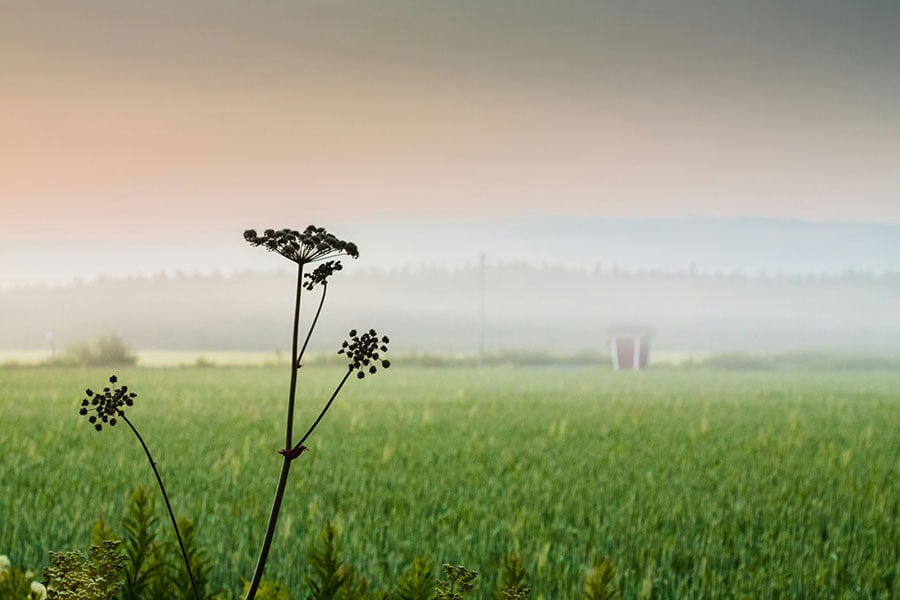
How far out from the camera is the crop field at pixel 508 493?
5.20 metres

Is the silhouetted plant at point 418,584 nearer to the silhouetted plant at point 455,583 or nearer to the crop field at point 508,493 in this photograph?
the silhouetted plant at point 455,583

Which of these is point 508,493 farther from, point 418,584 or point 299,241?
point 299,241

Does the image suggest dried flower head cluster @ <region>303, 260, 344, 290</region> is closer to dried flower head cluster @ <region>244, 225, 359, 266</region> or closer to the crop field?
dried flower head cluster @ <region>244, 225, 359, 266</region>

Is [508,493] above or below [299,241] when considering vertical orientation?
below

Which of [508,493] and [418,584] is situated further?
[508,493]

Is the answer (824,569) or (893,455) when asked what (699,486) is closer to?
(824,569)

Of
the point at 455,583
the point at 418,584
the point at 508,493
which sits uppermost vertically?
the point at 455,583

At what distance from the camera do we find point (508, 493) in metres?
7.36

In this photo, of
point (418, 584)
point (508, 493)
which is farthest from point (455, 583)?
point (508, 493)

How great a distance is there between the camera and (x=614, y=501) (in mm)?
7277

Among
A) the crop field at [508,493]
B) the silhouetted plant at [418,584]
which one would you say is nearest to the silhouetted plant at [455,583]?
the silhouetted plant at [418,584]

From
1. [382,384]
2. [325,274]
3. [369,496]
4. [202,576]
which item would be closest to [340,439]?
[369,496]

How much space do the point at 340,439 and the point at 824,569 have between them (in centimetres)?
667

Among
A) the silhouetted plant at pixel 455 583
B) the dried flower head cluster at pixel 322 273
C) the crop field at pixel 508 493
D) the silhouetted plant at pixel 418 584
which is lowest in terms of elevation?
the crop field at pixel 508 493
